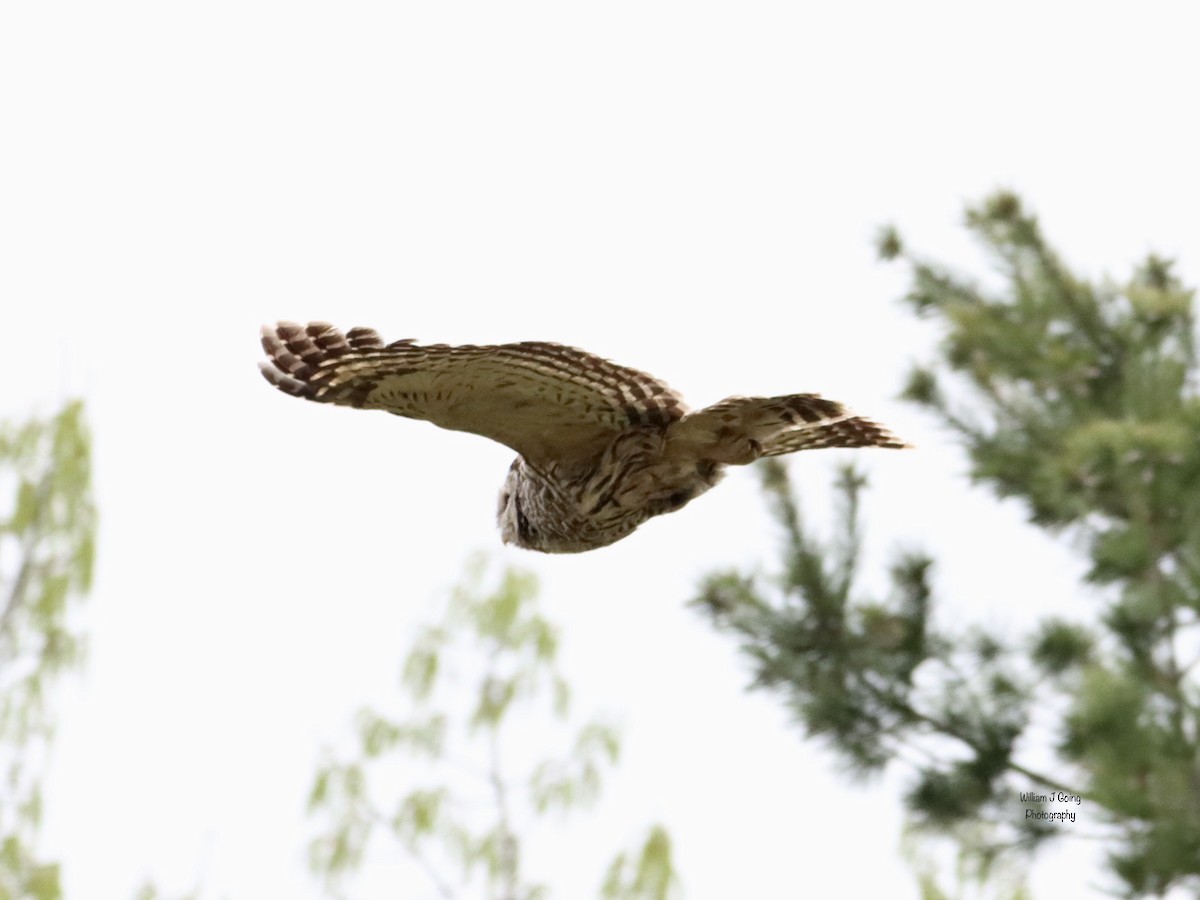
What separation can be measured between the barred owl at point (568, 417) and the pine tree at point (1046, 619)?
3.29 m

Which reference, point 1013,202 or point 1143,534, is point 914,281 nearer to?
point 1013,202

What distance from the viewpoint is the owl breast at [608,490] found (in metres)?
4.43

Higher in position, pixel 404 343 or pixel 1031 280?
pixel 1031 280

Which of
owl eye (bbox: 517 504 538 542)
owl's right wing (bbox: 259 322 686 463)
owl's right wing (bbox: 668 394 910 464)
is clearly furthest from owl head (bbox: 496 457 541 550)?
owl's right wing (bbox: 668 394 910 464)

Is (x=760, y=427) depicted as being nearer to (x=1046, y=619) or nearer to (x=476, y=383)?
(x=476, y=383)

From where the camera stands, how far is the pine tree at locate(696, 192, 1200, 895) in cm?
838

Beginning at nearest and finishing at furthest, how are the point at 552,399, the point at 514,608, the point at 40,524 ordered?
the point at 552,399
the point at 40,524
the point at 514,608

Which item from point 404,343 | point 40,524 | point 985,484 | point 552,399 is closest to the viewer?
point 404,343

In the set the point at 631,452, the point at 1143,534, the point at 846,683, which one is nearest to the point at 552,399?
the point at 631,452

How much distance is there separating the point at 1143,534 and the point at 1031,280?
1798mm

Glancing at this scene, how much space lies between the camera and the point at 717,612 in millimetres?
8914

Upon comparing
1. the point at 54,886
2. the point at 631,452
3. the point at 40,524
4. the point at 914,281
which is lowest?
the point at 54,886

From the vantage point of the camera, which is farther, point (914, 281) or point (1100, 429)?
point (914, 281)

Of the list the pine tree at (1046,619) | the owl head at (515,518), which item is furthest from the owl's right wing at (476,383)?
the pine tree at (1046,619)
